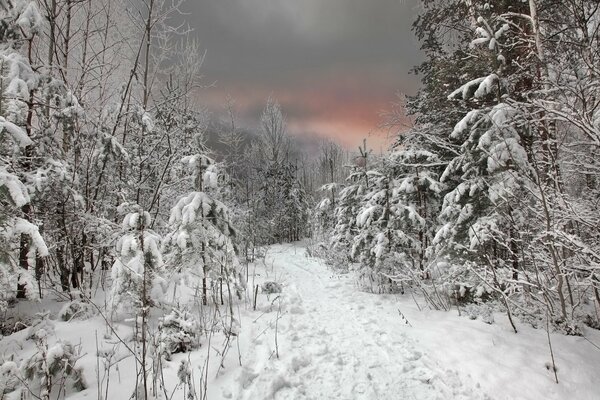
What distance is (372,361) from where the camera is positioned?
3.99 meters

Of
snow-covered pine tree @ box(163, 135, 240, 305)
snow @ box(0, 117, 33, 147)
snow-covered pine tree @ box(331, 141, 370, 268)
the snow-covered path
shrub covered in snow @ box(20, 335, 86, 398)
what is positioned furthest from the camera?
snow-covered pine tree @ box(331, 141, 370, 268)

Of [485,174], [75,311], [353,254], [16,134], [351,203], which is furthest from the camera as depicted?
[351,203]

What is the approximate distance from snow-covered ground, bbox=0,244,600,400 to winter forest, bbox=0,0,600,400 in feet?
0.09

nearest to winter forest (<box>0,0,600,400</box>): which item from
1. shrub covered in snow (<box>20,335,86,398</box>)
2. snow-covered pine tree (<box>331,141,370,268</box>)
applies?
shrub covered in snow (<box>20,335,86,398</box>)

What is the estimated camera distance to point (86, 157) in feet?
20.1

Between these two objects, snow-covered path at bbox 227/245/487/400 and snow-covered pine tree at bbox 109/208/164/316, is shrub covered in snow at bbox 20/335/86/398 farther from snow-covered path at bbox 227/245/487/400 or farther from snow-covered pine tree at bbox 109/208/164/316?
snow-covered path at bbox 227/245/487/400

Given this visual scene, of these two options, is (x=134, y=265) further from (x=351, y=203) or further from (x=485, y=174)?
(x=351, y=203)

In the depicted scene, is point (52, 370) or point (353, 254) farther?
point (353, 254)

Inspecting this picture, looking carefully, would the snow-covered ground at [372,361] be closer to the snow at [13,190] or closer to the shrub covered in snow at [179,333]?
the shrub covered in snow at [179,333]

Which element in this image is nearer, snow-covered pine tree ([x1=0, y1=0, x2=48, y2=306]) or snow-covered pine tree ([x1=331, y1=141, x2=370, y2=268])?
snow-covered pine tree ([x1=0, y1=0, x2=48, y2=306])

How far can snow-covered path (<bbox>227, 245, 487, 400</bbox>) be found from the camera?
A: 3314mm

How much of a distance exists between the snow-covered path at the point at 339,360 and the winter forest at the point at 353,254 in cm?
3

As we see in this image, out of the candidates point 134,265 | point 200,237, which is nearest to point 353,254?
point 200,237

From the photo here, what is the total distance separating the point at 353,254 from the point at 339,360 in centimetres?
418
